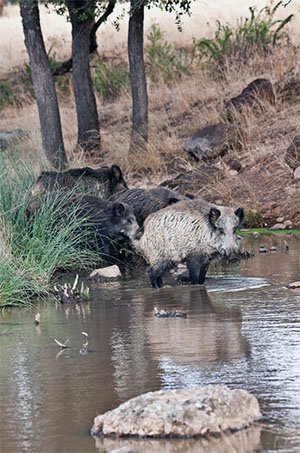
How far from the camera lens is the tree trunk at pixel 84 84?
78.2ft

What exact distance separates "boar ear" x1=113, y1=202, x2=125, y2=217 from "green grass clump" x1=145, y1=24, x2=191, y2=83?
14.2 m

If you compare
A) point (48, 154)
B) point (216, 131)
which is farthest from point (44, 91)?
point (216, 131)

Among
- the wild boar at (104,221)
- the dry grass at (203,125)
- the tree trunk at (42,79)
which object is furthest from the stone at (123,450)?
the tree trunk at (42,79)

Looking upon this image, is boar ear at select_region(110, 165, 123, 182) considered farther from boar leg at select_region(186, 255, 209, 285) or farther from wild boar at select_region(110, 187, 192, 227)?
boar leg at select_region(186, 255, 209, 285)

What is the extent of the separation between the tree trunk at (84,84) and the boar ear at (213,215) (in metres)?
11.0

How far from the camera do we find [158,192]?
53.2 feet

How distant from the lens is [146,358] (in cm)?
944

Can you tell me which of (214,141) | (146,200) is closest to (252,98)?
(214,141)

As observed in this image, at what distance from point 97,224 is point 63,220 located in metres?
1.09

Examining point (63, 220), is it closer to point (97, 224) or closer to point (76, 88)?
point (97, 224)

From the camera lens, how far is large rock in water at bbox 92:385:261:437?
23.1 feet

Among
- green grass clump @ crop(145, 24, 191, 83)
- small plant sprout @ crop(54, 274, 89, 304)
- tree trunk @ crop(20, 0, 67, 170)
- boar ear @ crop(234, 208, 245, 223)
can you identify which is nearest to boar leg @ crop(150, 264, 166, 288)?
small plant sprout @ crop(54, 274, 89, 304)

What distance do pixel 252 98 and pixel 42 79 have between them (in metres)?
4.11

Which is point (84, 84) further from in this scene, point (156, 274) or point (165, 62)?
point (156, 274)
